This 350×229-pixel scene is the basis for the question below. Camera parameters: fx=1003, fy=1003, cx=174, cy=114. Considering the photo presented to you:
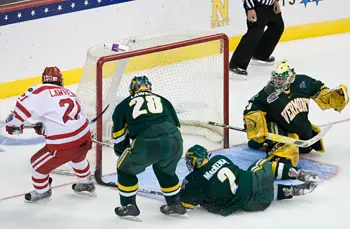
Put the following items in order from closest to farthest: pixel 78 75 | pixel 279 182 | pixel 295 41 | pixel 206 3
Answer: pixel 279 182 → pixel 78 75 → pixel 206 3 → pixel 295 41

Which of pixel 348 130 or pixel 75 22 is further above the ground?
pixel 75 22

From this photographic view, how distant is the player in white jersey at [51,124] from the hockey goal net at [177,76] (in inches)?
22.0

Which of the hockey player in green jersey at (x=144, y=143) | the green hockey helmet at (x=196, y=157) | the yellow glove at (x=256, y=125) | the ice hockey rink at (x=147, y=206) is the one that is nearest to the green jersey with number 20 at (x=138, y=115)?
the hockey player in green jersey at (x=144, y=143)

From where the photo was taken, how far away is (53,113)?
5430mm

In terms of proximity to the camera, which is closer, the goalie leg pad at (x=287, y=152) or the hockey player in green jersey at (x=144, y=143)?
the hockey player in green jersey at (x=144, y=143)

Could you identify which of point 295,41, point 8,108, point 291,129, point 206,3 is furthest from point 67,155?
point 295,41

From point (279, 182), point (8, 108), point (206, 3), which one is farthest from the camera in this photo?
point (206, 3)

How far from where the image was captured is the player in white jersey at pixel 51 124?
5426 mm

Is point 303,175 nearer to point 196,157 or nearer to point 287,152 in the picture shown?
point 287,152

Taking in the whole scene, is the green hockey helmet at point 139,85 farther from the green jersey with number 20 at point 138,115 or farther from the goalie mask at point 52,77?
the goalie mask at point 52,77

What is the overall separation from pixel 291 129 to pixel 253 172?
784 millimetres

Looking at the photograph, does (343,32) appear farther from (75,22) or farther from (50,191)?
(50,191)

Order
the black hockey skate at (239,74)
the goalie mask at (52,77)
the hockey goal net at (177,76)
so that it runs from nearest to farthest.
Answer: the goalie mask at (52,77)
the hockey goal net at (177,76)
the black hockey skate at (239,74)

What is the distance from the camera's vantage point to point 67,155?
5512 millimetres
